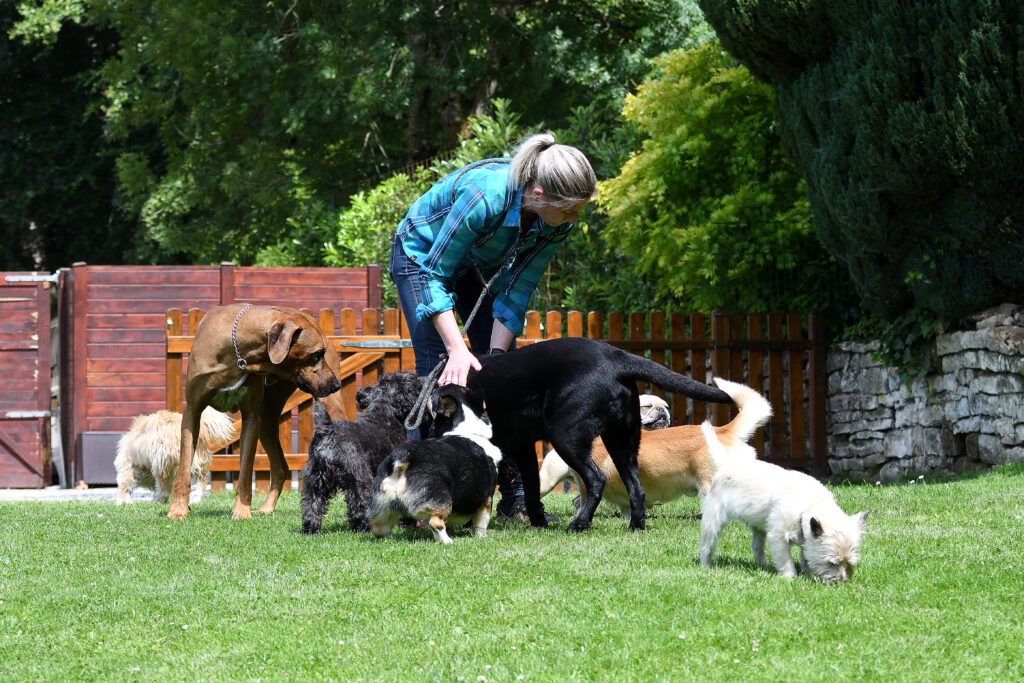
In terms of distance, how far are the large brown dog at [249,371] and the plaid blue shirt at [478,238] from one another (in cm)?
123

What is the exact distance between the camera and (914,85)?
883cm

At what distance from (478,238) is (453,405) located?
0.93 metres

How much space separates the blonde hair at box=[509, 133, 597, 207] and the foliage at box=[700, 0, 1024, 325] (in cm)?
445

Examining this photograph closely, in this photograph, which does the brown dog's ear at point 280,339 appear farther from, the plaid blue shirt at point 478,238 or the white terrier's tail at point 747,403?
the white terrier's tail at point 747,403

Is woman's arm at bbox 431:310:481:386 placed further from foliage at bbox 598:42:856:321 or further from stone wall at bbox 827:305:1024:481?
foliage at bbox 598:42:856:321

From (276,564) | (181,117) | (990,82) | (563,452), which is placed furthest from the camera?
(181,117)

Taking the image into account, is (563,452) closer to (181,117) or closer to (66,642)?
(66,642)

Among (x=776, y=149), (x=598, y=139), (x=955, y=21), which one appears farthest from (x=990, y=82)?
(x=598, y=139)

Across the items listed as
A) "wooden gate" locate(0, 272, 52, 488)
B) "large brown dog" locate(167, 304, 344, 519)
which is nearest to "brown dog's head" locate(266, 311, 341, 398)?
"large brown dog" locate(167, 304, 344, 519)

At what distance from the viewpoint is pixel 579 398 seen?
5621mm

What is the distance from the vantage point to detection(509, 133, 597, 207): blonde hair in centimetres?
539

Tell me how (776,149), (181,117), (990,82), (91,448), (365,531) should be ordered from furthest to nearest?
(181,117) → (91,448) → (776,149) → (990,82) → (365,531)

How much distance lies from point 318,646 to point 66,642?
3.22 ft

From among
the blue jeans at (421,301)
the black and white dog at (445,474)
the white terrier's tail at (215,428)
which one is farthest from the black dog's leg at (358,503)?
the white terrier's tail at (215,428)
